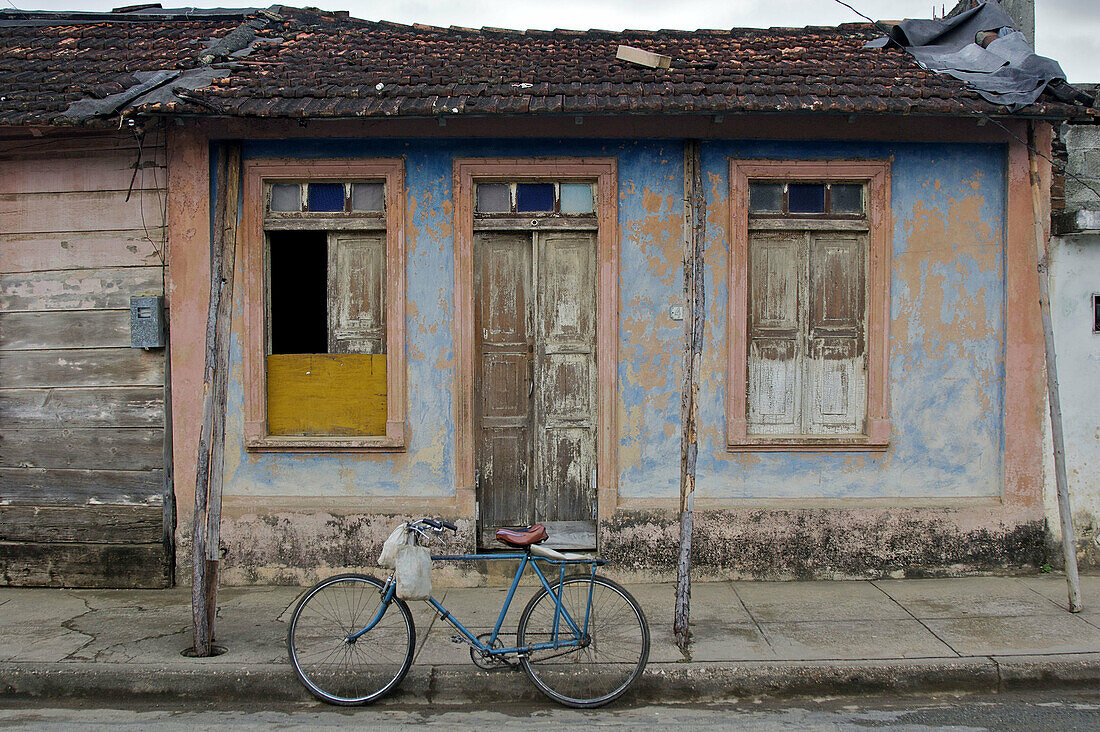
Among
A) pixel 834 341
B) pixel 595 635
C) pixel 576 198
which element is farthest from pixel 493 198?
pixel 595 635

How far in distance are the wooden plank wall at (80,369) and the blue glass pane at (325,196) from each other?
1240 mm

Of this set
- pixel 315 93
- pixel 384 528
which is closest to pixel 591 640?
pixel 384 528

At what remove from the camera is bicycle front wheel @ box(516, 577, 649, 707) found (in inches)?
189

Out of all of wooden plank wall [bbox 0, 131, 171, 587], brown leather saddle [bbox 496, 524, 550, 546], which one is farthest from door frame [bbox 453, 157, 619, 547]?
wooden plank wall [bbox 0, 131, 171, 587]

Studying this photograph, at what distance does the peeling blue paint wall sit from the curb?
6.57 feet

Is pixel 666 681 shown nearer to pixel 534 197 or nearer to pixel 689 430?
pixel 689 430

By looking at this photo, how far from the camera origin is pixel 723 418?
6895 millimetres

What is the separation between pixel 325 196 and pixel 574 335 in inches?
96.2

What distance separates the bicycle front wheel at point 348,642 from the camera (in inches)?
188

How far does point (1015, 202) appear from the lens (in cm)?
684

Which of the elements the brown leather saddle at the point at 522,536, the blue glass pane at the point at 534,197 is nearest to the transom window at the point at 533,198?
the blue glass pane at the point at 534,197

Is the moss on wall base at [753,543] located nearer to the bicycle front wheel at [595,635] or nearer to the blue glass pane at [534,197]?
the bicycle front wheel at [595,635]

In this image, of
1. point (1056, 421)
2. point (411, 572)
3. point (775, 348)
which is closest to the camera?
point (411, 572)

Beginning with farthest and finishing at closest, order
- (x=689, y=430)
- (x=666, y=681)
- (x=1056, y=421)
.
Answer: (x=1056, y=421), (x=689, y=430), (x=666, y=681)
